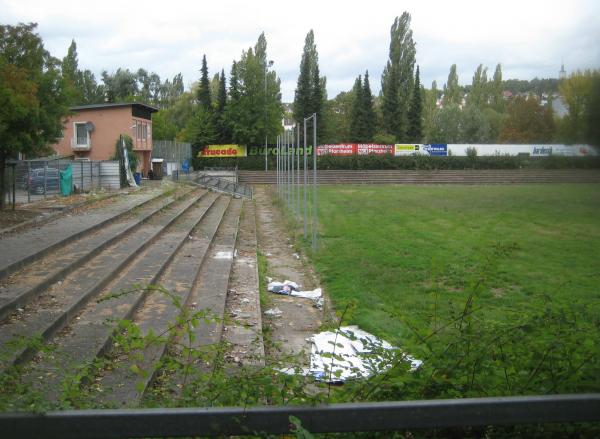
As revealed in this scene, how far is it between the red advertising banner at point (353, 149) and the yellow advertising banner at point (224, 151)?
7.61 m

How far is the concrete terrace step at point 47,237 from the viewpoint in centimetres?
948

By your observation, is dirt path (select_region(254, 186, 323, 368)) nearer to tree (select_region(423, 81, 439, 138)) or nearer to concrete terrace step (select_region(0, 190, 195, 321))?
concrete terrace step (select_region(0, 190, 195, 321))

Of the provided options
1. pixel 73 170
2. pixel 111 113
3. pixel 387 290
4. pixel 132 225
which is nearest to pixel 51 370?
pixel 387 290

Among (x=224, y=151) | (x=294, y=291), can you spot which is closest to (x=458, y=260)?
(x=294, y=291)

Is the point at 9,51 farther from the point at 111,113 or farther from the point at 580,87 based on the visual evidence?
the point at 111,113

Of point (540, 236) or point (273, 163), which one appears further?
point (273, 163)

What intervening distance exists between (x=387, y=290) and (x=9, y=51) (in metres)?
12.5

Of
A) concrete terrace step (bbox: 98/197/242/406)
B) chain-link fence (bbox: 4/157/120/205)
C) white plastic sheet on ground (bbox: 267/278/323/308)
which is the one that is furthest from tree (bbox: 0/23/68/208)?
white plastic sheet on ground (bbox: 267/278/323/308)

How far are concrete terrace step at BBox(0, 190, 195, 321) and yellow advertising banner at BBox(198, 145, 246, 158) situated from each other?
1624 inches

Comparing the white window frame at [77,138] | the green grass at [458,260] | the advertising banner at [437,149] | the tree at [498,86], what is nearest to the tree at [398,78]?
the advertising banner at [437,149]

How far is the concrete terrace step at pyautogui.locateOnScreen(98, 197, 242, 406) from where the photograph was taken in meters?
4.75

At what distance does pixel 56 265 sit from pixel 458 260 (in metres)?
7.94

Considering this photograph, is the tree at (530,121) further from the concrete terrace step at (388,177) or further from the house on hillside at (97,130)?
the concrete terrace step at (388,177)

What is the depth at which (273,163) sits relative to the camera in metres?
52.9
